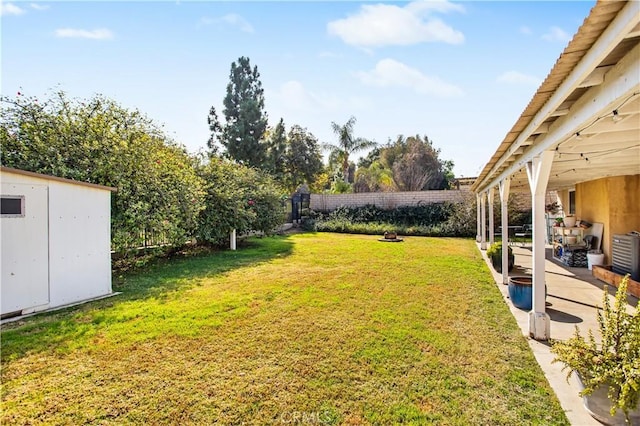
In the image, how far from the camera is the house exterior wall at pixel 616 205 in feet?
23.0

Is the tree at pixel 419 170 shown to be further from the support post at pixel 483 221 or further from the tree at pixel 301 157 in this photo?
the support post at pixel 483 221

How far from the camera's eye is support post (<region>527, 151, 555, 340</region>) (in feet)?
13.1

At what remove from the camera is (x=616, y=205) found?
726 cm

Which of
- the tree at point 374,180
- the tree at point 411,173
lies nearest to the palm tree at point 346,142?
the tree at point 411,173

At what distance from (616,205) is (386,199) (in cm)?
1177

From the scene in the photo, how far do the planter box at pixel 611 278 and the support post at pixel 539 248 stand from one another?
10.2 ft

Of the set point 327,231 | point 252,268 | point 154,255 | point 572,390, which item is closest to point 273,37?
point 252,268

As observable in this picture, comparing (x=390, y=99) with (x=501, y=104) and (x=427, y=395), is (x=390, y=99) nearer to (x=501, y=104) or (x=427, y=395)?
(x=501, y=104)

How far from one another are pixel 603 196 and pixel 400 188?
19292 mm

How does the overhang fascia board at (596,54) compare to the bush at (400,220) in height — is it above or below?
above

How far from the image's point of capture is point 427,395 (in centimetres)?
282

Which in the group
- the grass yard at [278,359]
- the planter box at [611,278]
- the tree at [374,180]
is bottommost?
the grass yard at [278,359]

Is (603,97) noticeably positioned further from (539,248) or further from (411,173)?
(411,173)

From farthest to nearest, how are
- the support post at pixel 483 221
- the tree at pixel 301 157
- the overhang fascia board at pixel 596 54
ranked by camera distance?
the tree at pixel 301 157, the support post at pixel 483 221, the overhang fascia board at pixel 596 54
